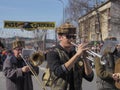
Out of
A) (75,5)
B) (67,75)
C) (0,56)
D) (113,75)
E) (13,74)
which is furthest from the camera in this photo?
(75,5)

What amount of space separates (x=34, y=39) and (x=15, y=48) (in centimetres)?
7840

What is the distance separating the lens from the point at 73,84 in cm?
543

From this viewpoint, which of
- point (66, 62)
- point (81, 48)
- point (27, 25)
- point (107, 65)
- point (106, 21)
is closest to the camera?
point (81, 48)

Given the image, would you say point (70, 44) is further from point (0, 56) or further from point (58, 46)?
point (0, 56)

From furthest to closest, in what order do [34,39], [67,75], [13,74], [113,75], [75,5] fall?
[34,39] → [75,5] → [13,74] → [113,75] → [67,75]

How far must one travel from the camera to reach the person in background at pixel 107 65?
21.5 feet

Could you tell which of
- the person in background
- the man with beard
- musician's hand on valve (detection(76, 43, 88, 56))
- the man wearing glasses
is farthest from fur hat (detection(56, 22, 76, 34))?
the man with beard

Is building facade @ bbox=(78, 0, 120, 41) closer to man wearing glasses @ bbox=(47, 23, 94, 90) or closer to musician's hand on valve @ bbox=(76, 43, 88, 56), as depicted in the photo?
man wearing glasses @ bbox=(47, 23, 94, 90)

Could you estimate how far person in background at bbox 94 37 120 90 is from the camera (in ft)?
21.5

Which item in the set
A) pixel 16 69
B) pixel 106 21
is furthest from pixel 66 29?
pixel 106 21

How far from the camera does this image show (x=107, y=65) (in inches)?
260

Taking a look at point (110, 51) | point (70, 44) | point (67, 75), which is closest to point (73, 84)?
point (67, 75)

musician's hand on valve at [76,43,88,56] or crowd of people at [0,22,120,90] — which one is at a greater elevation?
musician's hand on valve at [76,43,88,56]

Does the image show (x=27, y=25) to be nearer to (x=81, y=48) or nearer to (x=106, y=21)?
(x=106, y=21)
